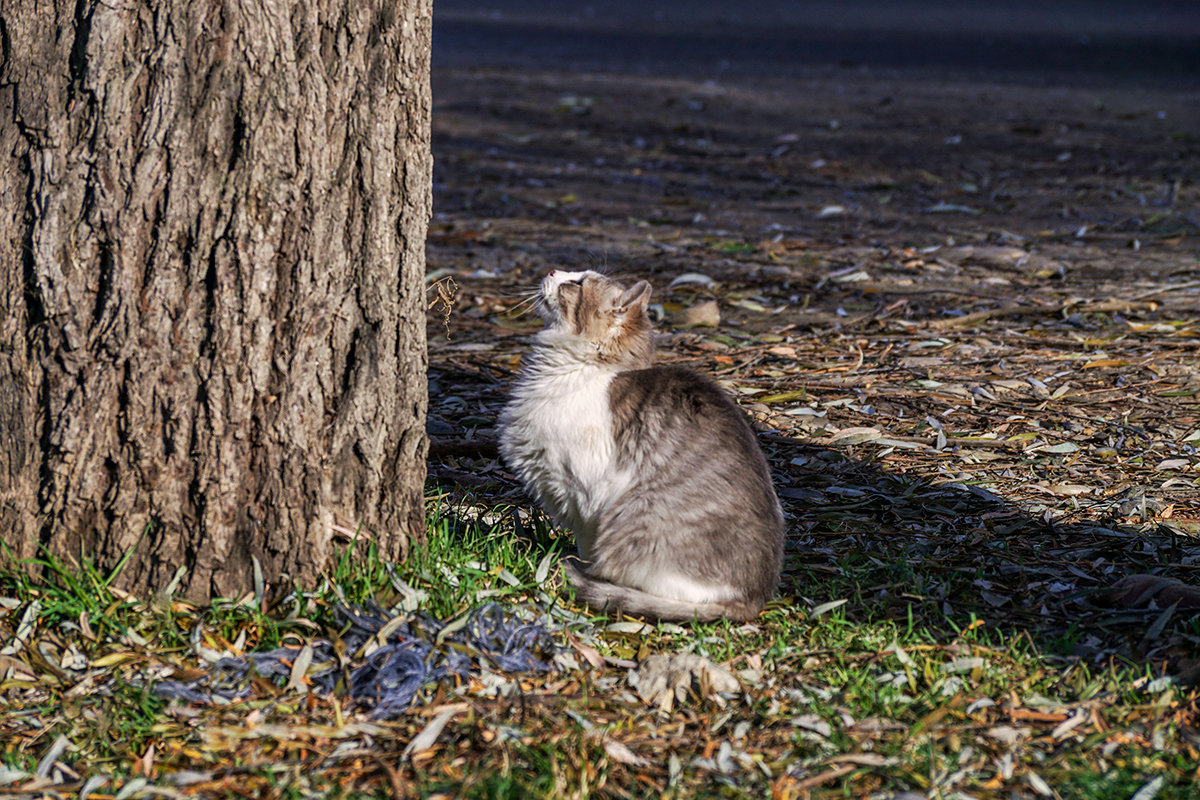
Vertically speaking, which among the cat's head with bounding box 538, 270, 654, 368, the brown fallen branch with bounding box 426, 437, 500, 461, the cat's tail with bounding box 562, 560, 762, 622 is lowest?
the brown fallen branch with bounding box 426, 437, 500, 461

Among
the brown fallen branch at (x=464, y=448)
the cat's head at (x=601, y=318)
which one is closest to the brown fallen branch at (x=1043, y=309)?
the brown fallen branch at (x=464, y=448)

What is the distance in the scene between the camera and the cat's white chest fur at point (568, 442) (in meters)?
3.33

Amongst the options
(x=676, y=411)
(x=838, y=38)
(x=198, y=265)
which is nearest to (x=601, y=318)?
(x=676, y=411)

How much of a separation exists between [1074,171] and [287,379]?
8526 millimetres

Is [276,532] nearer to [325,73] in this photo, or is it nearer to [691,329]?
[325,73]

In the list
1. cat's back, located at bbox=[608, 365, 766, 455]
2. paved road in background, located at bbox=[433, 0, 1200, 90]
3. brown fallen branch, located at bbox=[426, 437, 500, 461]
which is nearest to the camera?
cat's back, located at bbox=[608, 365, 766, 455]

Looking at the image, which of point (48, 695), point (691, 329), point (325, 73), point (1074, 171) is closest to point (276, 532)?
point (48, 695)

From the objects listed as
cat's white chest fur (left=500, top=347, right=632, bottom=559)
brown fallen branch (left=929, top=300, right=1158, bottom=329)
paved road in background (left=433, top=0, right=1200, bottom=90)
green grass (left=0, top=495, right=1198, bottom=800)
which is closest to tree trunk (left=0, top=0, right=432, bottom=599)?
green grass (left=0, top=495, right=1198, bottom=800)

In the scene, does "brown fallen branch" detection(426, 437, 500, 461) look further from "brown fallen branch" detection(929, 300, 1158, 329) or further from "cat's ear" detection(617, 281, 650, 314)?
"brown fallen branch" detection(929, 300, 1158, 329)

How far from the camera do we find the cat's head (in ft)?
11.6

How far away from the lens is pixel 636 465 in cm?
329

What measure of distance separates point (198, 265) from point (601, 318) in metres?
1.30

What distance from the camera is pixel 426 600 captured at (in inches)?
113

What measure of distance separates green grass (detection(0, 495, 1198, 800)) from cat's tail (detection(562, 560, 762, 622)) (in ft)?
0.13
